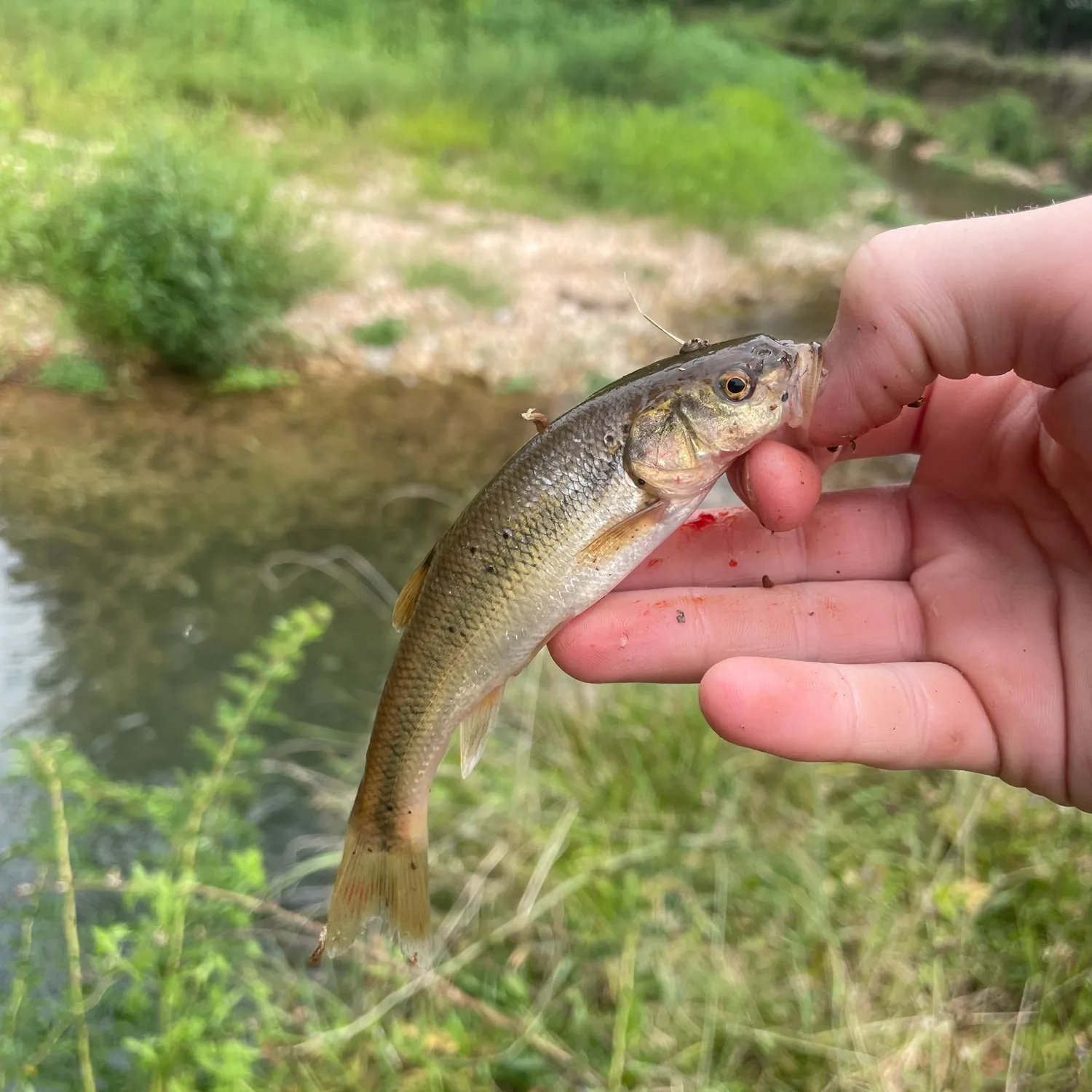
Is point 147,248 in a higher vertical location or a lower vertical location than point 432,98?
lower

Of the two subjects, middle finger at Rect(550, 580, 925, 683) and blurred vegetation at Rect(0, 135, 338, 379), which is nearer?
middle finger at Rect(550, 580, 925, 683)

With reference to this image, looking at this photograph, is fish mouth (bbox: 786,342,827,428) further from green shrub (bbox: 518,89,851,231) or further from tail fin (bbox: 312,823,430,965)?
green shrub (bbox: 518,89,851,231)

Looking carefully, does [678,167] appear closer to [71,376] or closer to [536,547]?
[71,376]

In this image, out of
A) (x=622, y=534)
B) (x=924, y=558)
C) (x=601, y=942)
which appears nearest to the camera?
(x=622, y=534)

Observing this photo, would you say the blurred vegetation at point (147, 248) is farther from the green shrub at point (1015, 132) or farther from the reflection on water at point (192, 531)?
the green shrub at point (1015, 132)

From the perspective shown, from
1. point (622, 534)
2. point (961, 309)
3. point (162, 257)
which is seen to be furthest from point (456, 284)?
point (961, 309)

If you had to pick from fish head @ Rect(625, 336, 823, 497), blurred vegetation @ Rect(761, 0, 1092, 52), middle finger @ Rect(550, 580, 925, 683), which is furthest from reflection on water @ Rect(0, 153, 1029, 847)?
blurred vegetation @ Rect(761, 0, 1092, 52)

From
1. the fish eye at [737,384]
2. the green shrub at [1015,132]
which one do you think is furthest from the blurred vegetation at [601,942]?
the green shrub at [1015,132]
